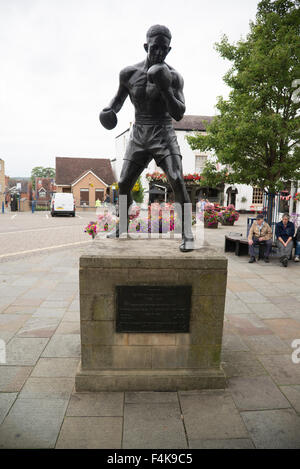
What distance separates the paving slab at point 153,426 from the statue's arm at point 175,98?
8.75 feet

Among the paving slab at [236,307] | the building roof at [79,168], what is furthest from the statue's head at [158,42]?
the building roof at [79,168]

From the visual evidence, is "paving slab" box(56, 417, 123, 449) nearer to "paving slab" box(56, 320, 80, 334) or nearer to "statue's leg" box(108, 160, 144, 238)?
"paving slab" box(56, 320, 80, 334)

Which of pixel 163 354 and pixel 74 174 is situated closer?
pixel 163 354

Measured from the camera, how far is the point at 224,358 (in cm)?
371

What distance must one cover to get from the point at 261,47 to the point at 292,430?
932 cm

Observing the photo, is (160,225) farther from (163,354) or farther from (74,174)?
(74,174)

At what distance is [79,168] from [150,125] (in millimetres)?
44854

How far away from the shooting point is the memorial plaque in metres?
3.04

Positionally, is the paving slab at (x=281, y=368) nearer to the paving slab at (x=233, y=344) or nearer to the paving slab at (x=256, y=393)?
the paving slab at (x=256, y=393)

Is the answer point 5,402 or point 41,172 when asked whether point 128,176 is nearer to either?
point 5,402

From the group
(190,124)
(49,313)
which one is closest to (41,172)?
(190,124)

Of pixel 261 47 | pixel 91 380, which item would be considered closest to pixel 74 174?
pixel 261 47

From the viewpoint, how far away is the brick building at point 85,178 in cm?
4400
